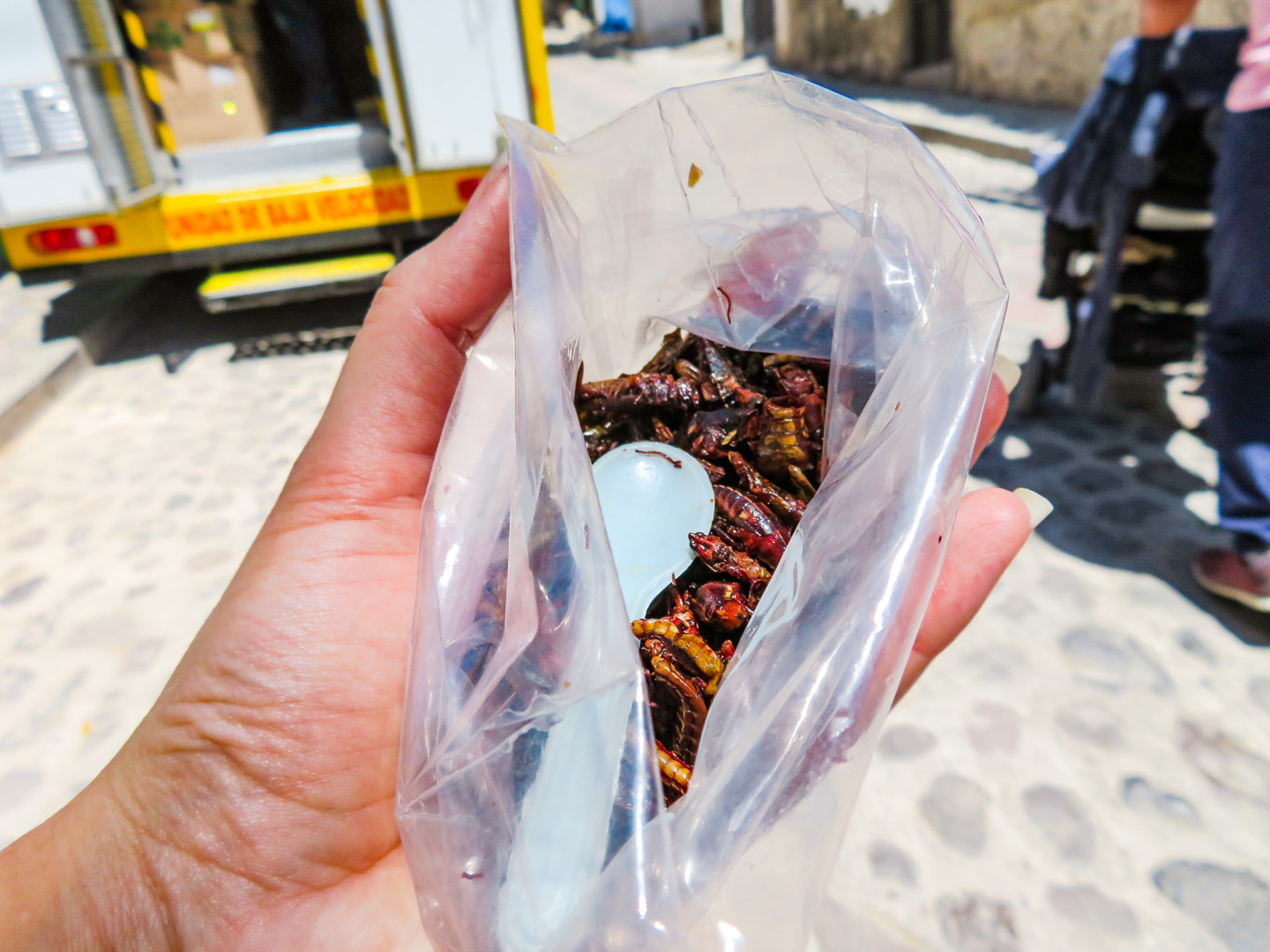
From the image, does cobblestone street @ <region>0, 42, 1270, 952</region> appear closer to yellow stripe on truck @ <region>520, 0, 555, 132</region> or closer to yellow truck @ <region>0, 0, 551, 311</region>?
yellow truck @ <region>0, 0, 551, 311</region>

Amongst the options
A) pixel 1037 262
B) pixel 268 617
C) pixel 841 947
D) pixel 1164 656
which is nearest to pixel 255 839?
pixel 268 617

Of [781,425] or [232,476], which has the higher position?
[781,425]

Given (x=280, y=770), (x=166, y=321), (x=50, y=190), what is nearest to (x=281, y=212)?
(x=50, y=190)

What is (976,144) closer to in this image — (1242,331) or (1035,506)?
(1242,331)

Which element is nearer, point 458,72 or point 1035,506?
point 1035,506

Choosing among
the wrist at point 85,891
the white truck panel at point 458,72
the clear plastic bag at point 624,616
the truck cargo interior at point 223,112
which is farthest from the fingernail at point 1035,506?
the truck cargo interior at point 223,112

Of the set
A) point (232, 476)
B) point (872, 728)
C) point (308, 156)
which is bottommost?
point (232, 476)

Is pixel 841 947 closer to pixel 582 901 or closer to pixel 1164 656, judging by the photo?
pixel 582 901
